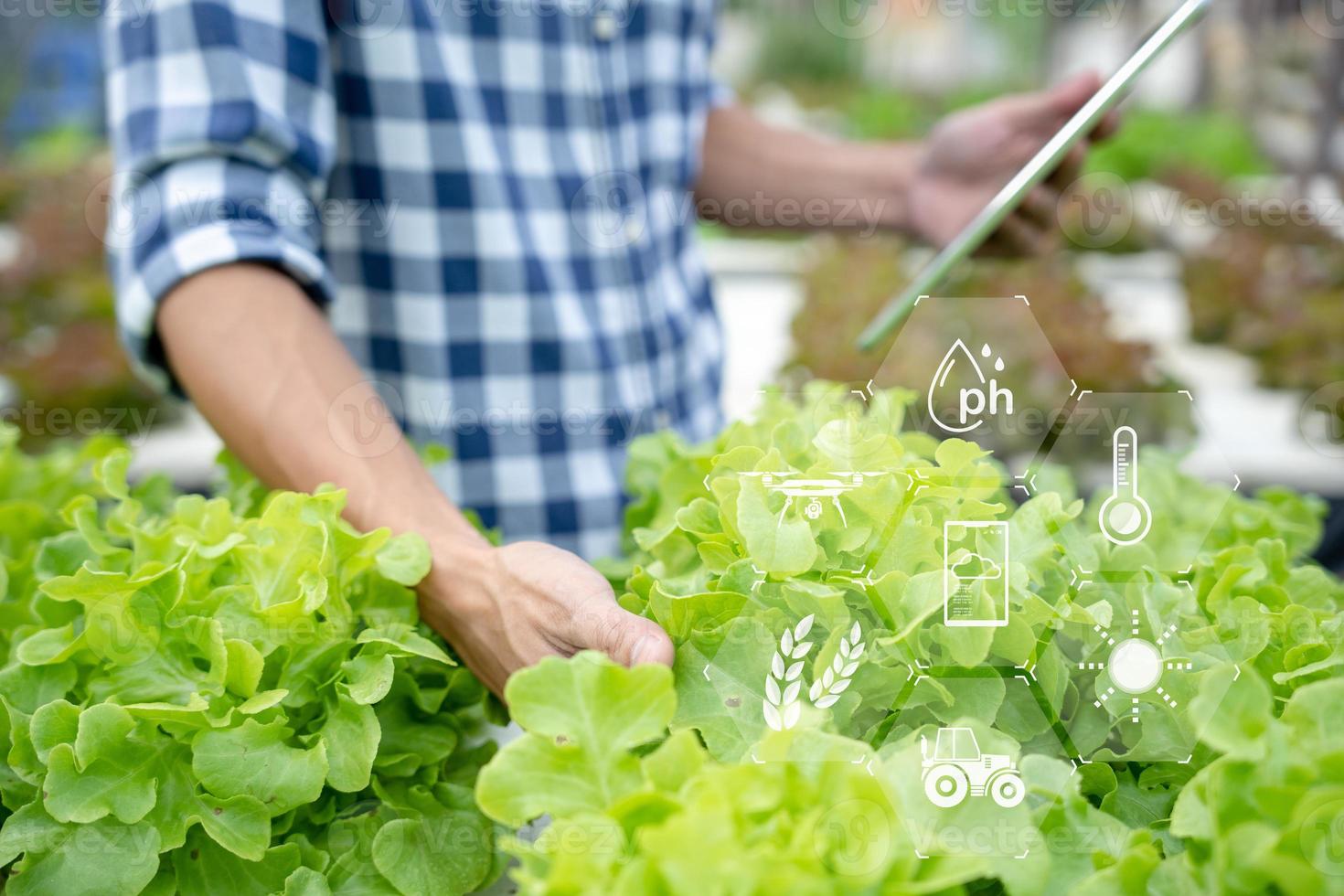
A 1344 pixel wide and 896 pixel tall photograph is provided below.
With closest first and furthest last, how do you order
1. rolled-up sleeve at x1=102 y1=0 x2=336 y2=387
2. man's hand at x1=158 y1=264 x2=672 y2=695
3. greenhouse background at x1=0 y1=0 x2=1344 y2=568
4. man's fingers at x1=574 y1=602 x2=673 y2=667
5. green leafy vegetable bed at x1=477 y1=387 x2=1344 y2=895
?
green leafy vegetable bed at x1=477 y1=387 x2=1344 y2=895
man's fingers at x1=574 y1=602 x2=673 y2=667
man's hand at x1=158 y1=264 x2=672 y2=695
rolled-up sleeve at x1=102 y1=0 x2=336 y2=387
greenhouse background at x1=0 y1=0 x2=1344 y2=568

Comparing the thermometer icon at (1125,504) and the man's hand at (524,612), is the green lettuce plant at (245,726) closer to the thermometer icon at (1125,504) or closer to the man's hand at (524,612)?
the man's hand at (524,612)

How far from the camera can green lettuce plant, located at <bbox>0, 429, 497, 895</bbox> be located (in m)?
0.63

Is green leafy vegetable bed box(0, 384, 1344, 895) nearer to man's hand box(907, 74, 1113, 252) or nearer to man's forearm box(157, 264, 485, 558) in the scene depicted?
man's forearm box(157, 264, 485, 558)

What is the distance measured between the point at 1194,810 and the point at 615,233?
34.1 inches

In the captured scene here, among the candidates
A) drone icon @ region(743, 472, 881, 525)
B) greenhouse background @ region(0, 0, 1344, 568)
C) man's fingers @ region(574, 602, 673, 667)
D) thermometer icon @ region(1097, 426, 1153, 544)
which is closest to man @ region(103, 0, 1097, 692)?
man's fingers @ region(574, 602, 673, 667)

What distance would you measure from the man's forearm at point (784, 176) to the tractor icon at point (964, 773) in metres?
1.09

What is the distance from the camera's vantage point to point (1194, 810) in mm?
510

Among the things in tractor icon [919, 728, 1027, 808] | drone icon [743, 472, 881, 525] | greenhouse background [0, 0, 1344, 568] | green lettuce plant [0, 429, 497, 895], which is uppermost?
drone icon [743, 472, 881, 525]

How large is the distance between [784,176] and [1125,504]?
89cm

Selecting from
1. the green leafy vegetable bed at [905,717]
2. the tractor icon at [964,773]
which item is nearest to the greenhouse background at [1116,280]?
the green leafy vegetable bed at [905,717]

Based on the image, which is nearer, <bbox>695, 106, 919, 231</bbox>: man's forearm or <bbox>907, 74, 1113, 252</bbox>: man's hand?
<bbox>907, 74, 1113, 252</bbox>: man's hand

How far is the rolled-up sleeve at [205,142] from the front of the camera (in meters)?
0.87

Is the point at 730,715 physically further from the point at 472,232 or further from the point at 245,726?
the point at 472,232

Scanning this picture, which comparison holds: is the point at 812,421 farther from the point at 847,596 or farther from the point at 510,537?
the point at 510,537
